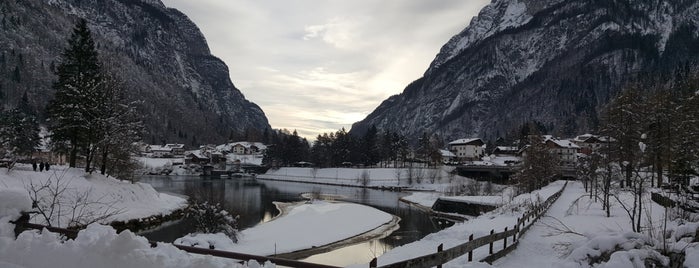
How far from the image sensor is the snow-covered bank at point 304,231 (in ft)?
79.4

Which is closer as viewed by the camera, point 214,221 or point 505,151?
point 214,221

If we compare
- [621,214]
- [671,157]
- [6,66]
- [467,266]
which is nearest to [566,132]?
[671,157]

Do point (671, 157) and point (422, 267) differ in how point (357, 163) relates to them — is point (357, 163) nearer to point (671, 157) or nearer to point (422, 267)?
point (671, 157)

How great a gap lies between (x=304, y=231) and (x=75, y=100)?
23575mm

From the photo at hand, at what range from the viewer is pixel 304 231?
108 ft

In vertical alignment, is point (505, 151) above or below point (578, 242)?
above

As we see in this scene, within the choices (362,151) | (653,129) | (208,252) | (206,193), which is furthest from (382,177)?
(208,252)

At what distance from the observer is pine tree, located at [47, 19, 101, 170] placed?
38031mm

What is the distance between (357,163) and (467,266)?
113 metres

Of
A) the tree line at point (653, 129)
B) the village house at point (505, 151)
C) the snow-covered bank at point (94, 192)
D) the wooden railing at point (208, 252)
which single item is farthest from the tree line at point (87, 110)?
the village house at point (505, 151)

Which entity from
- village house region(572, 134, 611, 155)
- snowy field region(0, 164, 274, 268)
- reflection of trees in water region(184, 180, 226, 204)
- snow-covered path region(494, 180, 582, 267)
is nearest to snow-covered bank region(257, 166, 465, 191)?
village house region(572, 134, 611, 155)

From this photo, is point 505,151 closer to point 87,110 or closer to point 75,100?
point 87,110

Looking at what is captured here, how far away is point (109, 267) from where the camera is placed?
24.4 ft

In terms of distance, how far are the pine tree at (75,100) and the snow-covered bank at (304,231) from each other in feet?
60.0
